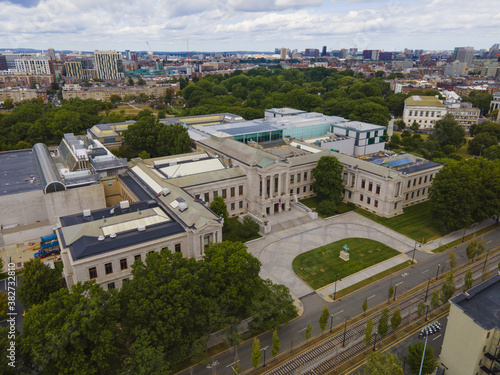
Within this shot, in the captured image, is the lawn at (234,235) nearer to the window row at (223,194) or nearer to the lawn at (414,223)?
the window row at (223,194)

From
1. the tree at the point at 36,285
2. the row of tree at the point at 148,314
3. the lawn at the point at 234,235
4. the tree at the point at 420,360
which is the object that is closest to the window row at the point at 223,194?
the lawn at the point at 234,235

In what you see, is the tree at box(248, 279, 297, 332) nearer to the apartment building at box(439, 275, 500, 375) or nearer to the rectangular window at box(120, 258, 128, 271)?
the apartment building at box(439, 275, 500, 375)

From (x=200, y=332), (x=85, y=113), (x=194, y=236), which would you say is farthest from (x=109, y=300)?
(x=85, y=113)

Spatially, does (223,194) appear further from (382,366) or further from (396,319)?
(382,366)

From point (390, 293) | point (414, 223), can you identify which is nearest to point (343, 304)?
point (390, 293)

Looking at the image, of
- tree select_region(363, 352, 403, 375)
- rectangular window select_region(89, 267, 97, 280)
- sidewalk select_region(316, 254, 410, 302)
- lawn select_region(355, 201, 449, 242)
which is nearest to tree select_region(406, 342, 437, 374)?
tree select_region(363, 352, 403, 375)
